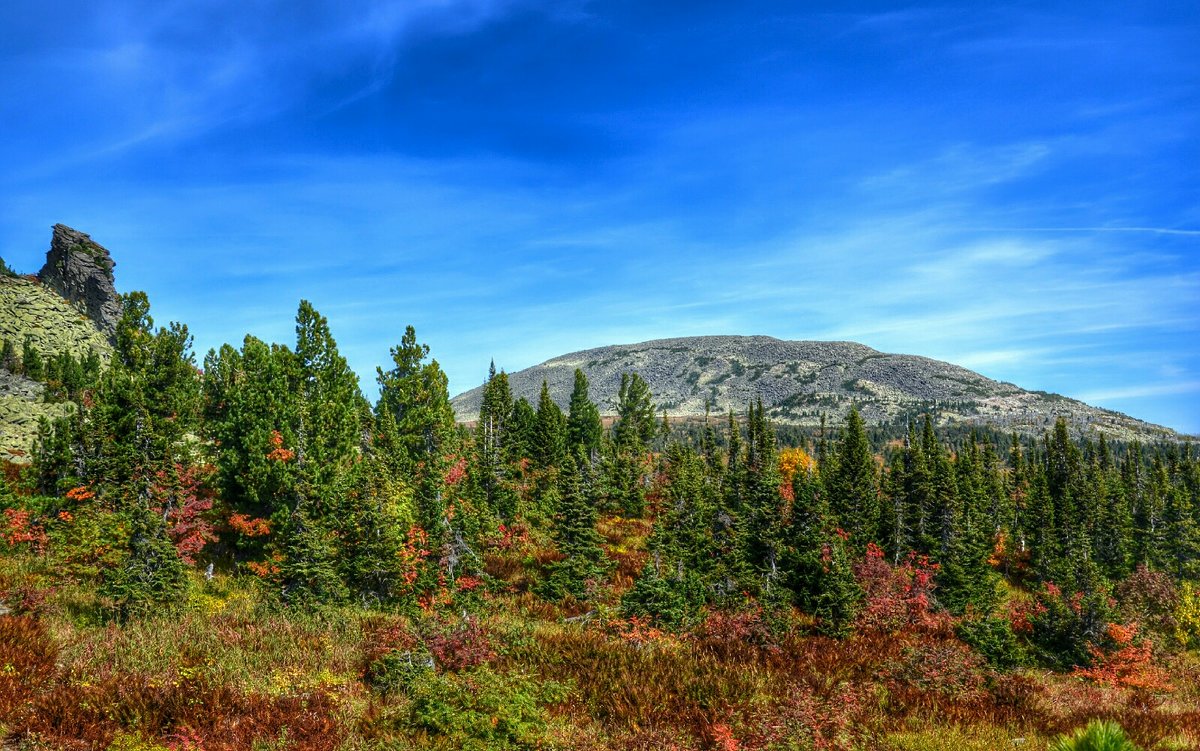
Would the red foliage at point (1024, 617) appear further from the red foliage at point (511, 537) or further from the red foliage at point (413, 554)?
the red foliage at point (413, 554)

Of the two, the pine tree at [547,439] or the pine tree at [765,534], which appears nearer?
the pine tree at [765,534]

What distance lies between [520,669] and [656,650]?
5.72m

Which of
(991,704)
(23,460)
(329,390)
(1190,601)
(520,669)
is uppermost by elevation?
(329,390)

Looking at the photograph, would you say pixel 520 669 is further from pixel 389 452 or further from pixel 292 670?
pixel 389 452

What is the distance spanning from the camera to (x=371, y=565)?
2686 cm

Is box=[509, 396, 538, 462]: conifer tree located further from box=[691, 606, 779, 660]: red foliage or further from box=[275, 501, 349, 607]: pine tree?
box=[691, 606, 779, 660]: red foliage

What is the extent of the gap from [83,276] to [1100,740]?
134817 mm

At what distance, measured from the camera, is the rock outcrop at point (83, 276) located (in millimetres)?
102562

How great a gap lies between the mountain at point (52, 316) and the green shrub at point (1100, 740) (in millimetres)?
62378

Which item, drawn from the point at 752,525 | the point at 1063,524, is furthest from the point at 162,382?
the point at 1063,524

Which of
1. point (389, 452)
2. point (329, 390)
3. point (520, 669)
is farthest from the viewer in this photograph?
point (389, 452)

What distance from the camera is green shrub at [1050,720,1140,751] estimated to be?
7184 millimetres

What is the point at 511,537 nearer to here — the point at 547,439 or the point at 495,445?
the point at 495,445

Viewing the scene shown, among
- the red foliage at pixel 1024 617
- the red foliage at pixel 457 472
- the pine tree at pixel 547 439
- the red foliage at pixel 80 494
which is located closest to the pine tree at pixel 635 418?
the pine tree at pixel 547 439
